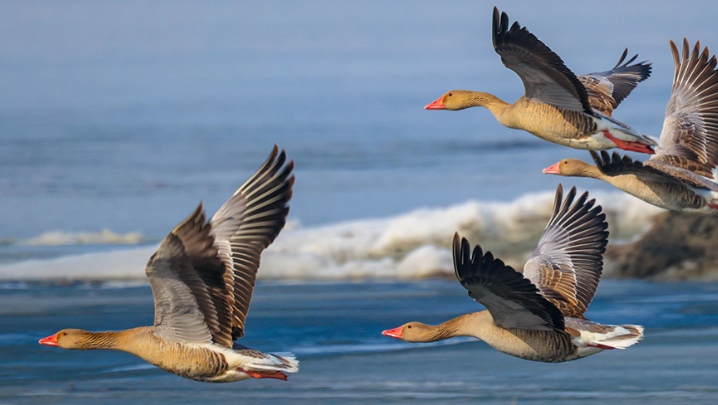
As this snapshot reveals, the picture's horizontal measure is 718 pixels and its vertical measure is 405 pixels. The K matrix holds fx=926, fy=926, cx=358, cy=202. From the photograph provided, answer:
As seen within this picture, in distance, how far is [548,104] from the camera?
10680mm

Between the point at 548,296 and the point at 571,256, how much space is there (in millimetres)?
985

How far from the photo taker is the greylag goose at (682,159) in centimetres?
1172

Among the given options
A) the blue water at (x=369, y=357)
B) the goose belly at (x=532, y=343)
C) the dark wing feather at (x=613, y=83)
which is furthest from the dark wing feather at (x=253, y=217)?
the blue water at (x=369, y=357)

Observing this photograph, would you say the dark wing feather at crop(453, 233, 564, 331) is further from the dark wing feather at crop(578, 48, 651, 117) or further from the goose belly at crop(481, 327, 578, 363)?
the dark wing feather at crop(578, 48, 651, 117)

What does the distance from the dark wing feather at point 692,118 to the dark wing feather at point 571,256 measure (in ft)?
5.04

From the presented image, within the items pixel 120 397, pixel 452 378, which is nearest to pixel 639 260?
pixel 452 378

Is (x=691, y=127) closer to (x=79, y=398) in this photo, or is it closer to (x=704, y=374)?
→ (x=704, y=374)

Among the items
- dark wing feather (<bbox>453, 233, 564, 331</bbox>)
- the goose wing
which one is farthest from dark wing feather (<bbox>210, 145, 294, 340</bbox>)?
dark wing feather (<bbox>453, 233, 564, 331</bbox>)

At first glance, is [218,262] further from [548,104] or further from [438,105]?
[438,105]

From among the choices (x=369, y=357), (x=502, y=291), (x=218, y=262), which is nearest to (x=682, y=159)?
(x=502, y=291)

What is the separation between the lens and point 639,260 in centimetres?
2525

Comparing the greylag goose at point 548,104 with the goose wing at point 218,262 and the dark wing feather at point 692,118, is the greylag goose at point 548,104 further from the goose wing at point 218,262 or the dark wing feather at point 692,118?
the goose wing at point 218,262

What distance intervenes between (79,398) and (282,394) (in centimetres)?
325

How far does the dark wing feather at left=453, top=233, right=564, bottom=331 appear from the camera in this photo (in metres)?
8.05
